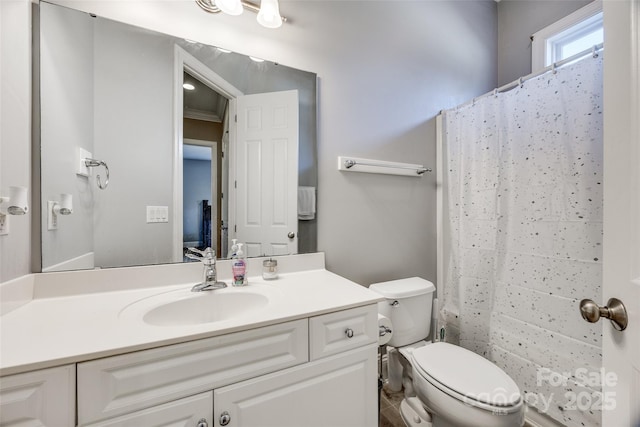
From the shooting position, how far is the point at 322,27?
1.43 m

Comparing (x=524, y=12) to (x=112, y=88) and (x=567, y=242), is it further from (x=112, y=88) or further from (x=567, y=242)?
(x=112, y=88)

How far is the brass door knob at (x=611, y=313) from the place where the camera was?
1.85 feet

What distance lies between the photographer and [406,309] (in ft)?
4.69

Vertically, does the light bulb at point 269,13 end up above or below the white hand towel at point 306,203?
above

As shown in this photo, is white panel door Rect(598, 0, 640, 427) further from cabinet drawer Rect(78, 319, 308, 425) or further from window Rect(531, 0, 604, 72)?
window Rect(531, 0, 604, 72)

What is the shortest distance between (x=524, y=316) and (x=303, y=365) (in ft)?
4.04

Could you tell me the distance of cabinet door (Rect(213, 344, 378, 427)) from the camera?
738mm

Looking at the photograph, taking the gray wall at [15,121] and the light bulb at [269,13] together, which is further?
the light bulb at [269,13]

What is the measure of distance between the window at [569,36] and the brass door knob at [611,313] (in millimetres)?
2017

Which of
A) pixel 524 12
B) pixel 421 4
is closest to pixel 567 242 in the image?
pixel 421 4

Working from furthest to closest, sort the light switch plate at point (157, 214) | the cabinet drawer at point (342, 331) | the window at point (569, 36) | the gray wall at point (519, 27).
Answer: the gray wall at point (519, 27) → the window at point (569, 36) → the light switch plate at point (157, 214) → the cabinet drawer at point (342, 331)

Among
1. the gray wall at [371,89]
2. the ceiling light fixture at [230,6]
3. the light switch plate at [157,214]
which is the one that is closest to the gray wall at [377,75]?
the gray wall at [371,89]

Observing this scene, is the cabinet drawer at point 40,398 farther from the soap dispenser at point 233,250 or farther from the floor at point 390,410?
the floor at point 390,410

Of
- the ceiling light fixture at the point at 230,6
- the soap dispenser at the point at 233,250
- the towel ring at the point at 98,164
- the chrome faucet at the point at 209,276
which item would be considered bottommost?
the chrome faucet at the point at 209,276
